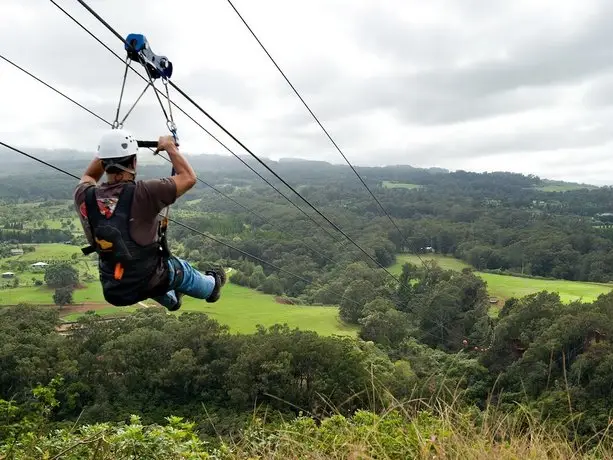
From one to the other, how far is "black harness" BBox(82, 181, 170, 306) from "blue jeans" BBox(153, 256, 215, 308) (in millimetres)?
86

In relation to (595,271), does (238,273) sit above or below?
below

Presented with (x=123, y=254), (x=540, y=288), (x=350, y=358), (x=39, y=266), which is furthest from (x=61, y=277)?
(x=123, y=254)

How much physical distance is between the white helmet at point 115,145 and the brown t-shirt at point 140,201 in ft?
0.54

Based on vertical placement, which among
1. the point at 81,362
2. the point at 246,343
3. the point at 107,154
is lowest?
the point at 81,362

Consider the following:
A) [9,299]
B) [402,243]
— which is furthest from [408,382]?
[402,243]

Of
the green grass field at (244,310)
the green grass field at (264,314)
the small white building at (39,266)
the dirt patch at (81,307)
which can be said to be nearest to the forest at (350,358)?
the green grass field at (264,314)

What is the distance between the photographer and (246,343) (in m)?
21.8

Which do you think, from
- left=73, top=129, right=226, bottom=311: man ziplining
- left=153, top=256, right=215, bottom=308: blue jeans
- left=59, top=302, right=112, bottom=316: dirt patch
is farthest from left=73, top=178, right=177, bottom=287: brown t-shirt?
left=59, top=302, right=112, bottom=316: dirt patch

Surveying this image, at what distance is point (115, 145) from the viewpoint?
2.64 metres

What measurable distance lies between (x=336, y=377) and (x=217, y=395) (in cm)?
559

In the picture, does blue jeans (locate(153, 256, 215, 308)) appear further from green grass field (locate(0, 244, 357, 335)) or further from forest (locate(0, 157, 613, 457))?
green grass field (locate(0, 244, 357, 335))

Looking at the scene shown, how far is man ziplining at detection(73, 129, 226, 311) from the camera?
8.57ft

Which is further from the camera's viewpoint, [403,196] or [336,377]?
[403,196]

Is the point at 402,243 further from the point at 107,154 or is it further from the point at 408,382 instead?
Result: the point at 107,154
